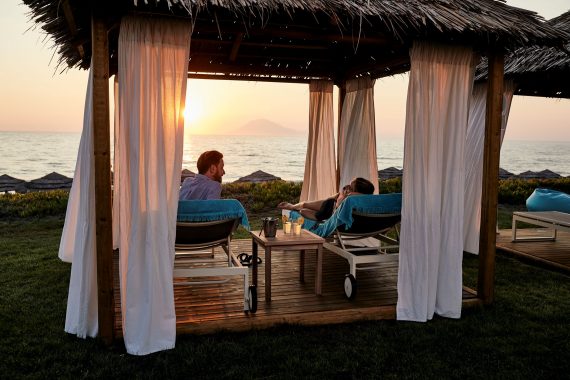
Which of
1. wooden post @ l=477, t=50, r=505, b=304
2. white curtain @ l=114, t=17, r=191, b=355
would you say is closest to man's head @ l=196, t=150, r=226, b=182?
white curtain @ l=114, t=17, r=191, b=355

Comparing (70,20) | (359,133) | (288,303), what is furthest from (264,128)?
(70,20)

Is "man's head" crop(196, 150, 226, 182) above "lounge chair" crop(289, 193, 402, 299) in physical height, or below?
above

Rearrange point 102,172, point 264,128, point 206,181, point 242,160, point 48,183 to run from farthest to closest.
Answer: point 264,128 < point 242,160 < point 48,183 < point 206,181 < point 102,172

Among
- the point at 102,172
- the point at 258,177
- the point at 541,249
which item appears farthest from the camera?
the point at 258,177

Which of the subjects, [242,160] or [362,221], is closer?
[362,221]

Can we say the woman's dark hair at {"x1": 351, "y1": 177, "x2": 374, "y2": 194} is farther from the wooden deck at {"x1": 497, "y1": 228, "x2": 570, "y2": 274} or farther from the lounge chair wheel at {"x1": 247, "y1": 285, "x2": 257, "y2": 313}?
the wooden deck at {"x1": 497, "y1": 228, "x2": 570, "y2": 274}

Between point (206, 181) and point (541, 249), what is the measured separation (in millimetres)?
4678

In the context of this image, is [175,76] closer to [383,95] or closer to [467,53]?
[467,53]

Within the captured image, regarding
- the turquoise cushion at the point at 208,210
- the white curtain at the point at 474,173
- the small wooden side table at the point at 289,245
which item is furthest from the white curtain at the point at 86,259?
the white curtain at the point at 474,173

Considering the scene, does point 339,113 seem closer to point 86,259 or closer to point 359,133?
point 359,133

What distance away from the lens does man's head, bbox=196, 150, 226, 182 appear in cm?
458

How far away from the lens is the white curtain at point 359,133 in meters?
6.55

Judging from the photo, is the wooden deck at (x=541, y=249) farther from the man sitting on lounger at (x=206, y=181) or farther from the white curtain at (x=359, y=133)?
the man sitting on lounger at (x=206, y=181)

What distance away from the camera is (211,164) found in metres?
4.59
